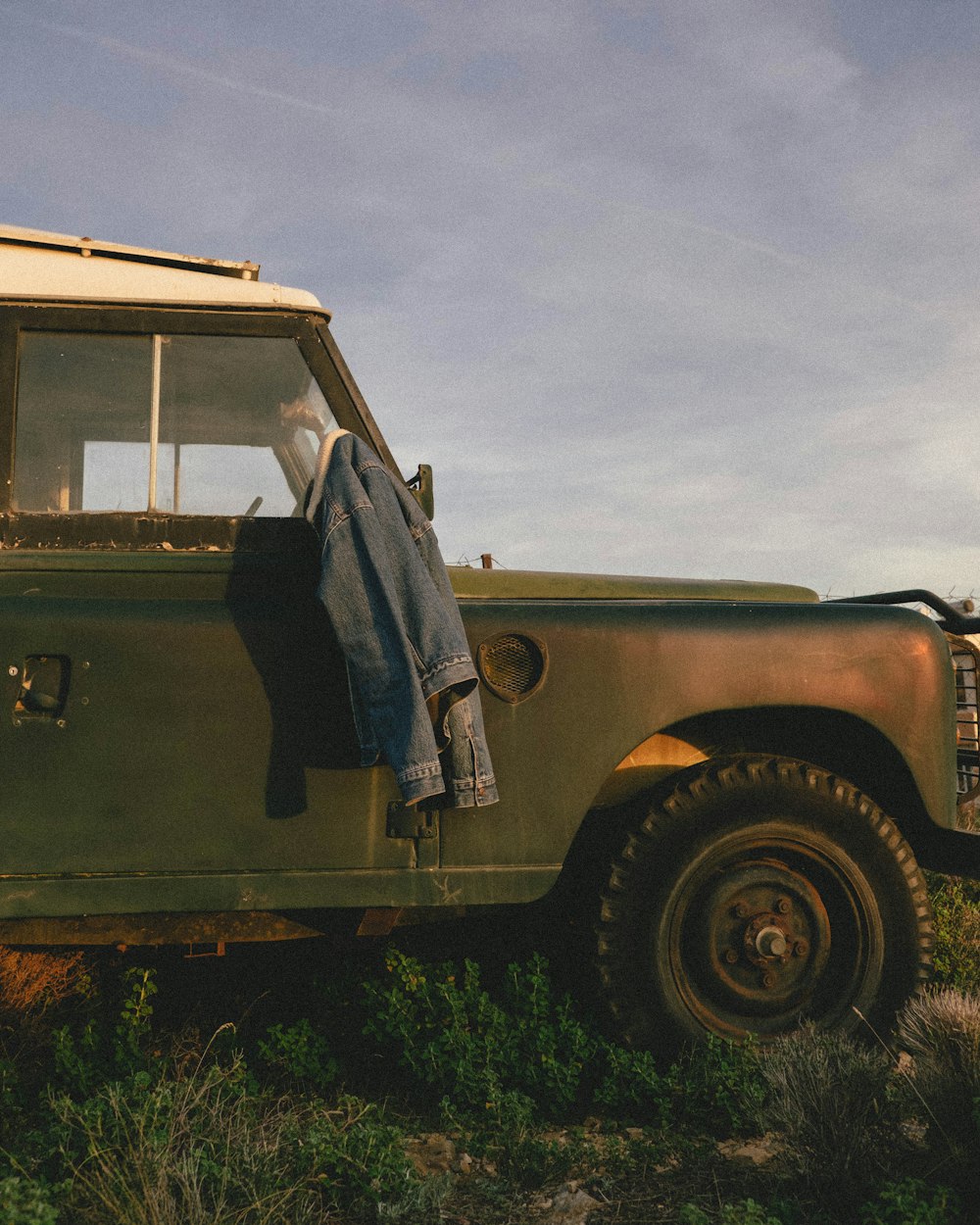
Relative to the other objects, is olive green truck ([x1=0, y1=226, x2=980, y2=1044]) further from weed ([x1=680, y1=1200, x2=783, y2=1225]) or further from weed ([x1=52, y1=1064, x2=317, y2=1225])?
weed ([x1=680, y1=1200, x2=783, y2=1225])

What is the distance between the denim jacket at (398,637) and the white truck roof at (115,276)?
670 mm

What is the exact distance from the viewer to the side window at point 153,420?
123 inches

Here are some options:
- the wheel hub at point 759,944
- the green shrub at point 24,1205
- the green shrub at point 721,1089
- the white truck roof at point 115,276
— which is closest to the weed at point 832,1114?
the green shrub at point 721,1089

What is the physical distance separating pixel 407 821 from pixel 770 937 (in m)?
1.13

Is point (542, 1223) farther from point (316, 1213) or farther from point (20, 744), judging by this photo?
point (20, 744)

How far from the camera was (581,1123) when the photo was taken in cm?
304

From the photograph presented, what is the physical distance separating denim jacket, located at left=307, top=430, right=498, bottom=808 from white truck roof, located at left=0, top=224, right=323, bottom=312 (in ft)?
2.20

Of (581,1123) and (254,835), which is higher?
(254,835)

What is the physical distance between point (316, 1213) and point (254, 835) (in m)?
0.89

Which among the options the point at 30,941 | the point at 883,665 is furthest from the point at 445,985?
the point at 883,665

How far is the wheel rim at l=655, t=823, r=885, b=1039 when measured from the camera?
316 cm

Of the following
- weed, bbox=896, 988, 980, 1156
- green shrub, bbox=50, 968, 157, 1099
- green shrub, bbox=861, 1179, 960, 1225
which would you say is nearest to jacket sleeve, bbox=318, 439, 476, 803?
green shrub, bbox=50, 968, 157, 1099

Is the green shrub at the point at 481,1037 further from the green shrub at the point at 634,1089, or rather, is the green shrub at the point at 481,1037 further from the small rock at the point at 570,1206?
the small rock at the point at 570,1206

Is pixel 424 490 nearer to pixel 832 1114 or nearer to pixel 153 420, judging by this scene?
pixel 153 420
